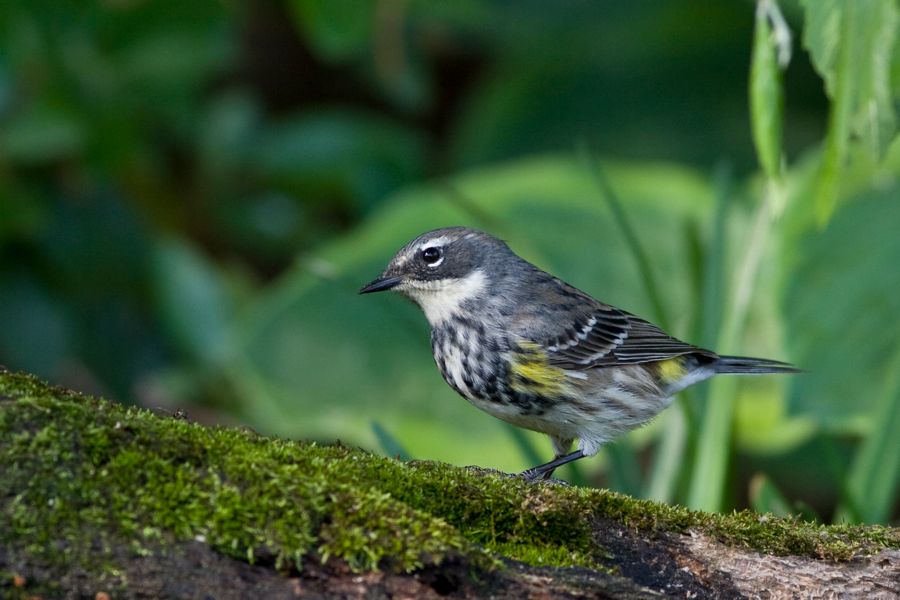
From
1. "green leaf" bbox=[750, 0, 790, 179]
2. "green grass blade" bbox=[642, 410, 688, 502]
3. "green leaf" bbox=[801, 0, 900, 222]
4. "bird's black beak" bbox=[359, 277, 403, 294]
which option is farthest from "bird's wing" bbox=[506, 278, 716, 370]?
"green leaf" bbox=[801, 0, 900, 222]

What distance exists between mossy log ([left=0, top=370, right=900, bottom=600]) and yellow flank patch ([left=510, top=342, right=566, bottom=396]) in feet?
3.08

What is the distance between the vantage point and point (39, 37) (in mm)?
5008

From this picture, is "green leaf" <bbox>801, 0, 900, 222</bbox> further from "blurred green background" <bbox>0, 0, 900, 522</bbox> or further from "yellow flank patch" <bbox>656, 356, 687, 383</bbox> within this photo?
"yellow flank patch" <bbox>656, 356, 687, 383</bbox>

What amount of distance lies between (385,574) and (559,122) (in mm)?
5841

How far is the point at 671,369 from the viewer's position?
4.05 m

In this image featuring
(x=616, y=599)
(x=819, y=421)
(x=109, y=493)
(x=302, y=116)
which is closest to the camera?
(x=109, y=493)

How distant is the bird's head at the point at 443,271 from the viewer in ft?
12.5

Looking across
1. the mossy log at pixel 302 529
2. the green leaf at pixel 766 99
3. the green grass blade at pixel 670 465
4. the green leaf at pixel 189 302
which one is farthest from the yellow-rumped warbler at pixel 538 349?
the green leaf at pixel 189 302

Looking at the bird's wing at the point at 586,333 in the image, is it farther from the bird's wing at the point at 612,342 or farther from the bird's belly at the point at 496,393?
the bird's belly at the point at 496,393

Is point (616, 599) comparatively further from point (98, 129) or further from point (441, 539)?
point (98, 129)

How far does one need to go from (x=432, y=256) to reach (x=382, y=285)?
229 millimetres

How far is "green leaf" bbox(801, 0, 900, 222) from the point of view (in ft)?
7.10

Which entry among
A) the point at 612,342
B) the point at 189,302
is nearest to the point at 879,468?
the point at 612,342

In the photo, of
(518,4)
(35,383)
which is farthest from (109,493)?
(518,4)
